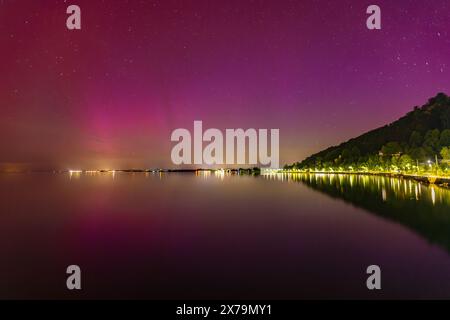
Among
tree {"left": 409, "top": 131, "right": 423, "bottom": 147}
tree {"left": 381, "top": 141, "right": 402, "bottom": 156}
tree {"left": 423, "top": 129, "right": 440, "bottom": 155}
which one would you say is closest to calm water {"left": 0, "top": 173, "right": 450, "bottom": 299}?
tree {"left": 423, "top": 129, "right": 440, "bottom": 155}

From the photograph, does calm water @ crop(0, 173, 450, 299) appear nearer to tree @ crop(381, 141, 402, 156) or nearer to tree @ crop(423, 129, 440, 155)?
tree @ crop(423, 129, 440, 155)

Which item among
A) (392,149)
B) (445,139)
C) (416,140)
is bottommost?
(392,149)

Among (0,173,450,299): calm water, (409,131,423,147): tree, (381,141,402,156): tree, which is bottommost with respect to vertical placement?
(0,173,450,299): calm water

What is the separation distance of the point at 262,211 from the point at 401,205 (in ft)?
38.6

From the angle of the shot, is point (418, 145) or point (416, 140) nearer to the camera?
point (418, 145)

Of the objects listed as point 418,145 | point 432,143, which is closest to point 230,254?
point 432,143

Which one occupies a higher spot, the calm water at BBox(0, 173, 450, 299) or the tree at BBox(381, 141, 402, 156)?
the tree at BBox(381, 141, 402, 156)

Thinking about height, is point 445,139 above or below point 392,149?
above

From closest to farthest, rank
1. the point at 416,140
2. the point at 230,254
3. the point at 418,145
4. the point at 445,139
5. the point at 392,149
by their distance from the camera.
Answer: the point at 230,254
the point at 445,139
the point at 418,145
the point at 416,140
the point at 392,149

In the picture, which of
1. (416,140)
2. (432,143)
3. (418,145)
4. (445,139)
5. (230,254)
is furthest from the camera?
(416,140)

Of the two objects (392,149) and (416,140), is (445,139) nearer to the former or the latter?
(416,140)

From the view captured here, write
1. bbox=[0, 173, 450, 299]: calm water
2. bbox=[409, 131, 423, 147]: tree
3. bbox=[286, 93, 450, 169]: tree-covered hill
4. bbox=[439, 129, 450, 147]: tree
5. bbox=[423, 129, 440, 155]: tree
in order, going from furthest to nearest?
bbox=[409, 131, 423, 147]: tree < bbox=[423, 129, 440, 155]: tree < bbox=[286, 93, 450, 169]: tree-covered hill < bbox=[439, 129, 450, 147]: tree < bbox=[0, 173, 450, 299]: calm water

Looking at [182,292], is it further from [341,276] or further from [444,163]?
[444,163]

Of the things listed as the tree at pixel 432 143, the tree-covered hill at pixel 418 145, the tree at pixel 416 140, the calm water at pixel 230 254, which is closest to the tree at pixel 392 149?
the tree-covered hill at pixel 418 145
